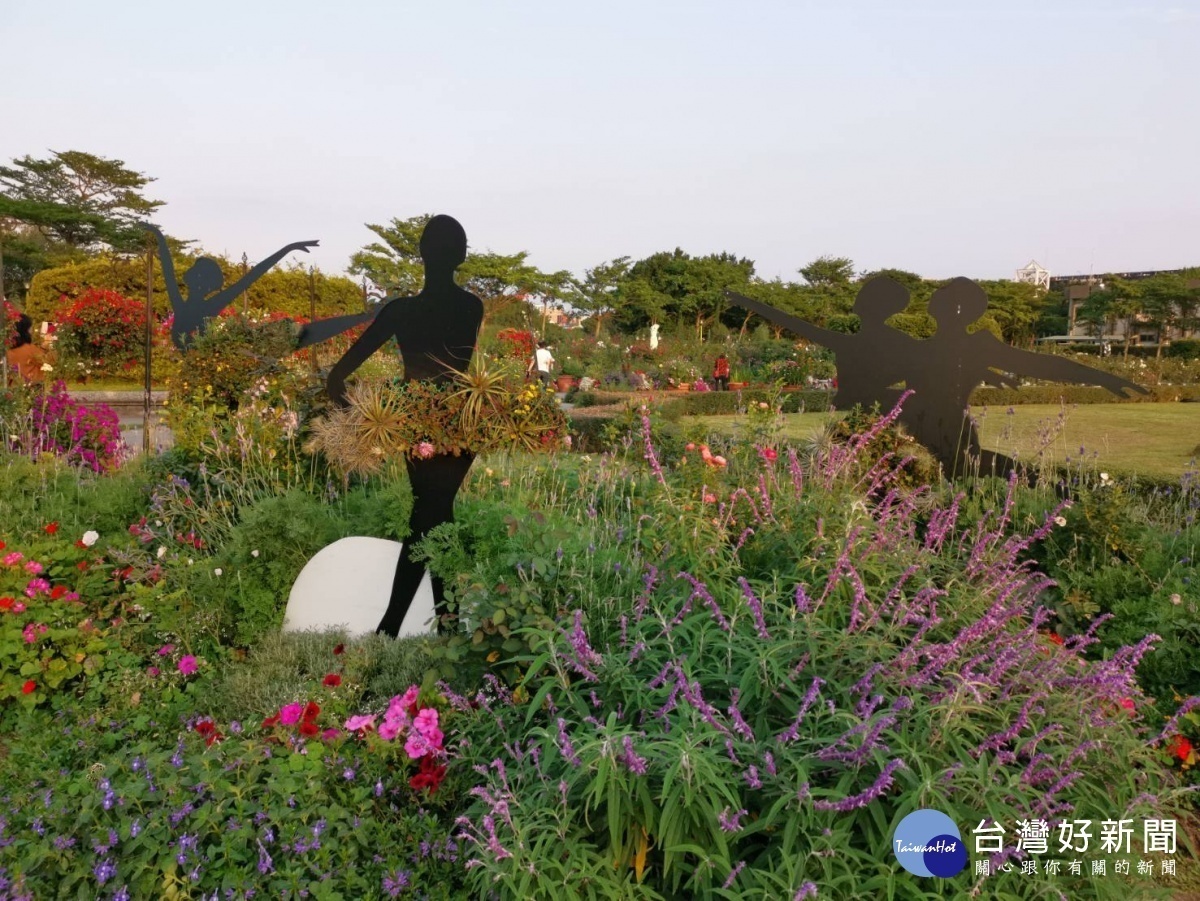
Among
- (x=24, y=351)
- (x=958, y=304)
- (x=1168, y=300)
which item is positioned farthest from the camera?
(x=1168, y=300)

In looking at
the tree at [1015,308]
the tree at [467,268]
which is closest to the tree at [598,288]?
the tree at [467,268]

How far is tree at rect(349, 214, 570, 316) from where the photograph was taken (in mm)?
30906

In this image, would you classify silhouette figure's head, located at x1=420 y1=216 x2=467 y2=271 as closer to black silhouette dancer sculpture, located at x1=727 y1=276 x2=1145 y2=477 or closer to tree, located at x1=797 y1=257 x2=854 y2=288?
black silhouette dancer sculpture, located at x1=727 y1=276 x2=1145 y2=477

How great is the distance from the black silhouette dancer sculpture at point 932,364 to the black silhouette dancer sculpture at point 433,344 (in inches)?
83.8

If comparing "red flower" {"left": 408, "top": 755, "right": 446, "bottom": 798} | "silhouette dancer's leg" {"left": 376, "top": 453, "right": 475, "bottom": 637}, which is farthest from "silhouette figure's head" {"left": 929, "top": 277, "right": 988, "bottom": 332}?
"red flower" {"left": 408, "top": 755, "right": 446, "bottom": 798}

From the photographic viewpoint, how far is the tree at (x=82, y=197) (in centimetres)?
3098

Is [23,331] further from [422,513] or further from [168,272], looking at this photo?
[422,513]

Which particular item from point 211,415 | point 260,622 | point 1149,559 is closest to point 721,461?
point 1149,559

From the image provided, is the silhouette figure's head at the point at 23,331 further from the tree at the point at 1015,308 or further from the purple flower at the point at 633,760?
the tree at the point at 1015,308

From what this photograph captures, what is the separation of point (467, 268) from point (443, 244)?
30.0 meters

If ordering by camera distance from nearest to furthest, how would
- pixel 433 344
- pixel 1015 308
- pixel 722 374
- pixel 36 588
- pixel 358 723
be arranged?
pixel 358 723, pixel 36 588, pixel 433 344, pixel 722 374, pixel 1015 308

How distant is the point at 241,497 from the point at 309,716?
2.89 m

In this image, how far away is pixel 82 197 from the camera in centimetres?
3322

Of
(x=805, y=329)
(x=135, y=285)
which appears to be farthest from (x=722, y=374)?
(x=135, y=285)
